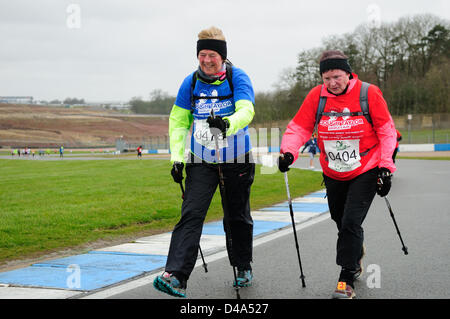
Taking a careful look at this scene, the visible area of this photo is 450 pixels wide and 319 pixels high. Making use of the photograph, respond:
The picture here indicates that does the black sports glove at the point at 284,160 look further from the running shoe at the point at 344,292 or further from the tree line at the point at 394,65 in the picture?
the tree line at the point at 394,65

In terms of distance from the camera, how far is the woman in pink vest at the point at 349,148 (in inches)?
195

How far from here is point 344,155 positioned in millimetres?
5102

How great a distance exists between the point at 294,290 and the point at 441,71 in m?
64.7

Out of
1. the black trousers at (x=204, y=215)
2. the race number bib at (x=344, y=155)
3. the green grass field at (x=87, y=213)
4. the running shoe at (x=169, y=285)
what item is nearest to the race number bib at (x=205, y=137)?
the black trousers at (x=204, y=215)

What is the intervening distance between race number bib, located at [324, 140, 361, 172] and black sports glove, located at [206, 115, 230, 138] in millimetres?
1014

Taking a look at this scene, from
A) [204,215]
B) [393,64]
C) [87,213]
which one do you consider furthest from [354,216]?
[393,64]

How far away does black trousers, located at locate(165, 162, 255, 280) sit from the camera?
15.7ft

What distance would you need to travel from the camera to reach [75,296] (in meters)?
5.01

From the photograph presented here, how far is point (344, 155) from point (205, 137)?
1.20 metres

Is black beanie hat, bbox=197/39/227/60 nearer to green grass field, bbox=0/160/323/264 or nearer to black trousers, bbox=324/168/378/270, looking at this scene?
black trousers, bbox=324/168/378/270

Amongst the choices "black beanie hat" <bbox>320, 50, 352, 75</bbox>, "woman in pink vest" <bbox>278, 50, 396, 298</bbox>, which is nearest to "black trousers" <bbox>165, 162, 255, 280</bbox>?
"woman in pink vest" <bbox>278, 50, 396, 298</bbox>

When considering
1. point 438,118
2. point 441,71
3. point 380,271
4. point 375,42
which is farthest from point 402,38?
point 380,271

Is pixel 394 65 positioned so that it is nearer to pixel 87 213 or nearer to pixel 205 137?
pixel 87 213
